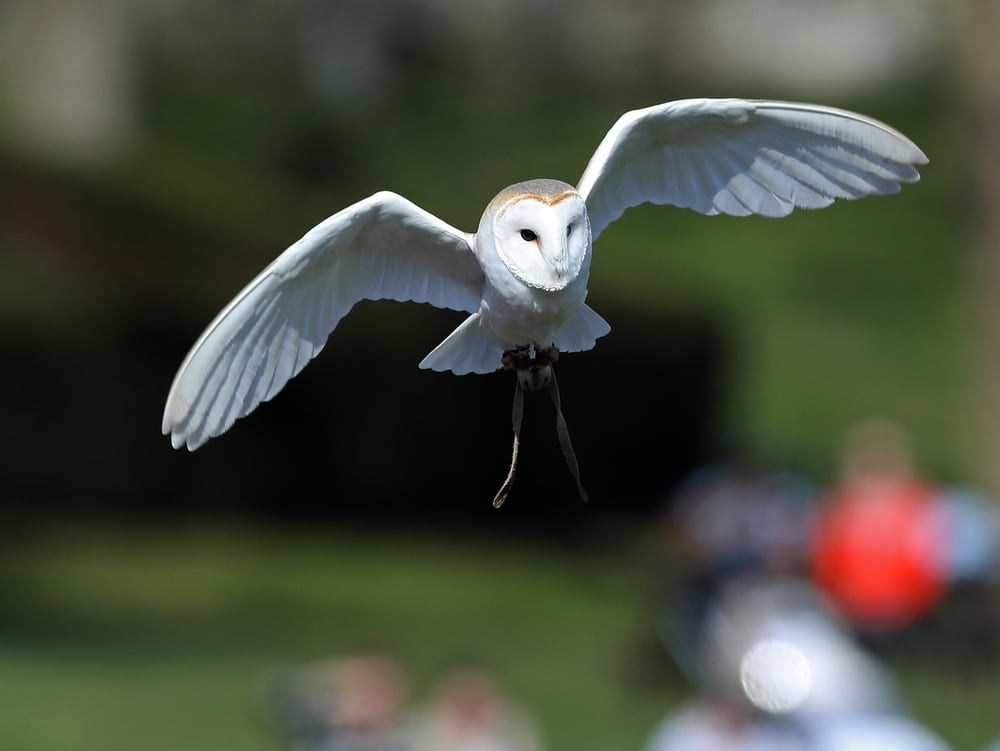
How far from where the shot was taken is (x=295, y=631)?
10.0 meters

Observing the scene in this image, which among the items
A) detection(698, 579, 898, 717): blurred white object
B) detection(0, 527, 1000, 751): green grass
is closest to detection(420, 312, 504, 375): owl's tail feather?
detection(698, 579, 898, 717): blurred white object

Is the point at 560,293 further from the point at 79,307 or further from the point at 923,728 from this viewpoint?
the point at 79,307

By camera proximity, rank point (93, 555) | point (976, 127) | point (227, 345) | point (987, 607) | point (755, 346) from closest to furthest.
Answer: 1. point (227, 345)
2. point (987, 607)
3. point (976, 127)
4. point (93, 555)
5. point (755, 346)

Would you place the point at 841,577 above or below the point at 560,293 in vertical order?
below

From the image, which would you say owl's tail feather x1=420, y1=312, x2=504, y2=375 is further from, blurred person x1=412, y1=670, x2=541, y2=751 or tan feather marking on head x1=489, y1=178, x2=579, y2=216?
blurred person x1=412, y1=670, x2=541, y2=751

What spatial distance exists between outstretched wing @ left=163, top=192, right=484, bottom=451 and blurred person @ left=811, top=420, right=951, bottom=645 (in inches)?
243

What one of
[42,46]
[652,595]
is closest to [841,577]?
[652,595]

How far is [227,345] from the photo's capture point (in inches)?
75.5

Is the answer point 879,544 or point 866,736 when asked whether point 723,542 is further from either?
point 866,736

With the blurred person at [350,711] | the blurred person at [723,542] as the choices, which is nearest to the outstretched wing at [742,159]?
the blurred person at [350,711]

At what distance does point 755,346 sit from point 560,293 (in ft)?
50.1

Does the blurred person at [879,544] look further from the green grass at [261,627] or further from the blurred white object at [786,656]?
the green grass at [261,627]

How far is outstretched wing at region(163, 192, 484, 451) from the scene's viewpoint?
1881mm

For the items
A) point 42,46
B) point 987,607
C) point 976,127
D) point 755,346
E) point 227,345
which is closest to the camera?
point 227,345
